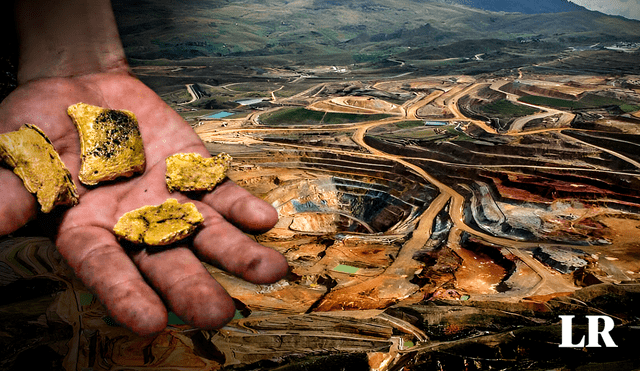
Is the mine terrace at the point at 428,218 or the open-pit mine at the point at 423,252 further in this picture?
the mine terrace at the point at 428,218

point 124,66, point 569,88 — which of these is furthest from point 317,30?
point 124,66

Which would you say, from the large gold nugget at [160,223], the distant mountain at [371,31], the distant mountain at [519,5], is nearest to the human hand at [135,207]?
the large gold nugget at [160,223]

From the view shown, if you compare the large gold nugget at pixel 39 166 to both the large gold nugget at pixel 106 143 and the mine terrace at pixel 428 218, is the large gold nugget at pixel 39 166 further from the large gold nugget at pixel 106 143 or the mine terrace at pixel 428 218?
the mine terrace at pixel 428 218

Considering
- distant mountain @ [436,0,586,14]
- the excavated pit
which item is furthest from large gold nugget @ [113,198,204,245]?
distant mountain @ [436,0,586,14]

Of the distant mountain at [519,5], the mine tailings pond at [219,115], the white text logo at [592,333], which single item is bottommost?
the mine tailings pond at [219,115]

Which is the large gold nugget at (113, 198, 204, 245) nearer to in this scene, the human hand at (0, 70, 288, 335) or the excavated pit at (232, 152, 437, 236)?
the human hand at (0, 70, 288, 335)

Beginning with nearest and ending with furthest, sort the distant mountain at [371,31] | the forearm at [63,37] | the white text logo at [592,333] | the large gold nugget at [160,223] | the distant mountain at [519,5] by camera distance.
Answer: the large gold nugget at [160,223] → the white text logo at [592,333] → the forearm at [63,37] → the distant mountain at [371,31] → the distant mountain at [519,5]

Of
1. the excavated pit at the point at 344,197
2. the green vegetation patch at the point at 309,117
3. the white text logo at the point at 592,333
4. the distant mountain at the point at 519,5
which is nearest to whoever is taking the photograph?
the white text logo at the point at 592,333
